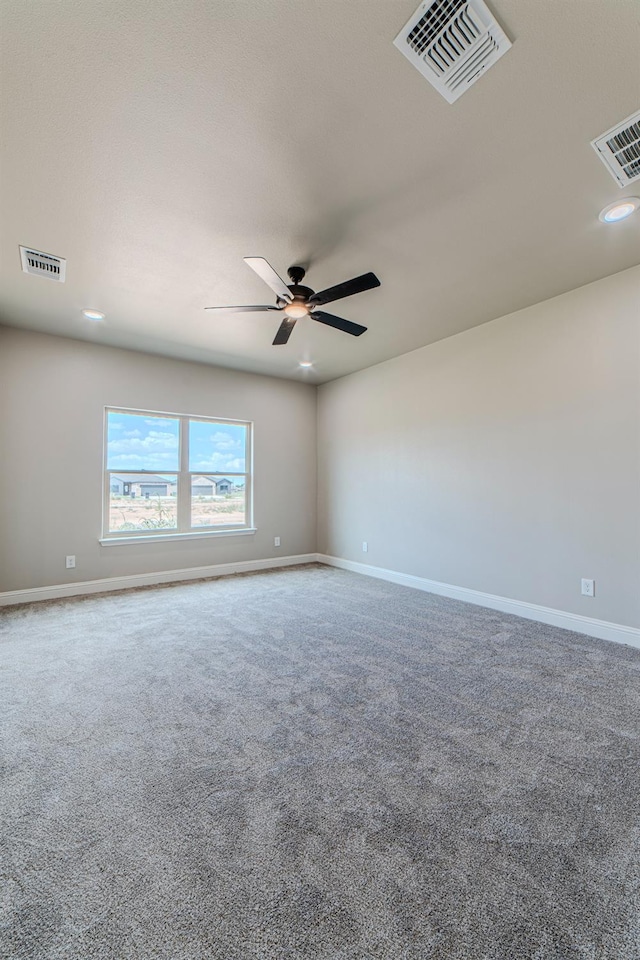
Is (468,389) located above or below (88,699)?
above

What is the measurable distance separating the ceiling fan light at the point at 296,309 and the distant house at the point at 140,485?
9.62 feet

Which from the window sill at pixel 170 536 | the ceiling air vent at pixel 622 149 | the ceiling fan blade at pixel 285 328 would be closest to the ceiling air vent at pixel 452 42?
the ceiling air vent at pixel 622 149

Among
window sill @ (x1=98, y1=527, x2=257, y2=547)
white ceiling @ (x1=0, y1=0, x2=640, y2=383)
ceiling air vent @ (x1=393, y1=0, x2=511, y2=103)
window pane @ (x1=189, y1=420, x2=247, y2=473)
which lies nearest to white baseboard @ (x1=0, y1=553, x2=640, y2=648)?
window sill @ (x1=98, y1=527, x2=257, y2=547)

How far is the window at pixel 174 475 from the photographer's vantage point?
4727 mm

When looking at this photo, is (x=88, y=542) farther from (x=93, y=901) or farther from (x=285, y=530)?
(x=93, y=901)

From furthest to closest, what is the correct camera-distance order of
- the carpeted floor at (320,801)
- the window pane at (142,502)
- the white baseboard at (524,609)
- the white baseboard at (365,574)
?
the window pane at (142,502)
the white baseboard at (365,574)
the white baseboard at (524,609)
the carpeted floor at (320,801)

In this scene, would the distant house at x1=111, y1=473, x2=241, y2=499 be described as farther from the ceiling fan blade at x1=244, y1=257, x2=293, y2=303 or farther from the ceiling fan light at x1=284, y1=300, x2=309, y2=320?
the ceiling fan blade at x1=244, y1=257, x2=293, y2=303

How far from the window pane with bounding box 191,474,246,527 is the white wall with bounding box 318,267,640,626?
1.70 meters

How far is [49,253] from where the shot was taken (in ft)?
9.23

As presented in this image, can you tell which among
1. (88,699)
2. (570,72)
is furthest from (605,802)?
(570,72)

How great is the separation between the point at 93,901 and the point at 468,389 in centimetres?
431

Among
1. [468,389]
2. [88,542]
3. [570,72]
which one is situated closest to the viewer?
[570,72]

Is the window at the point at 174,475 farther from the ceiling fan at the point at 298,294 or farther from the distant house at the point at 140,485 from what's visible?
the ceiling fan at the point at 298,294

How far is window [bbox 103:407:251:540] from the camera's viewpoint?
186 inches
